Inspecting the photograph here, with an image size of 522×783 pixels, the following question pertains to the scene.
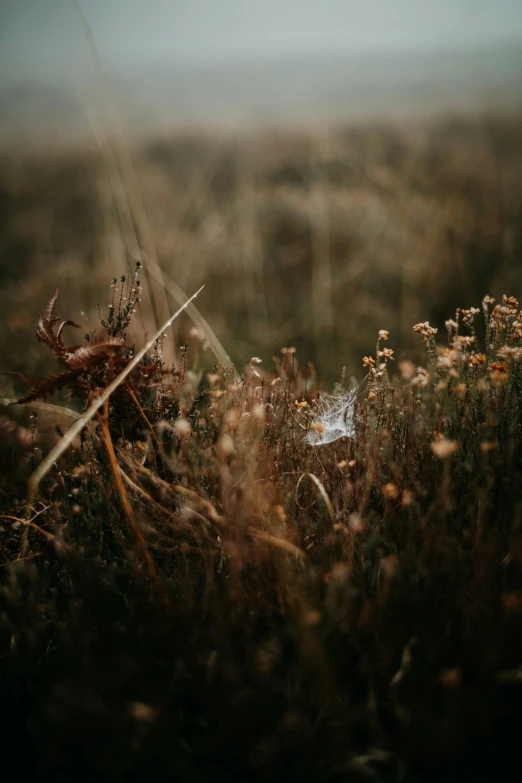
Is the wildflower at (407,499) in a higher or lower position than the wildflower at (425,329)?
lower

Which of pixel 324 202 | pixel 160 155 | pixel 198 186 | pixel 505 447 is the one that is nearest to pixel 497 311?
pixel 505 447

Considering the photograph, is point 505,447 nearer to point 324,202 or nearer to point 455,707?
point 455,707

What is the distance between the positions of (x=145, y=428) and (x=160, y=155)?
4.35 meters

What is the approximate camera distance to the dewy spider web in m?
2.52

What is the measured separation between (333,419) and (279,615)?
1.27 metres

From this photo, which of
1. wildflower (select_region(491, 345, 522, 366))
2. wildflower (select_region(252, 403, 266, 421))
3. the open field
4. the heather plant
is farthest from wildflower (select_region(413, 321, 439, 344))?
wildflower (select_region(252, 403, 266, 421))

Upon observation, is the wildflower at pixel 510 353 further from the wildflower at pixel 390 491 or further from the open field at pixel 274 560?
the wildflower at pixel 390 491

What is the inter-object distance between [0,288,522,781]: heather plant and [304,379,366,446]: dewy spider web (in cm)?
9

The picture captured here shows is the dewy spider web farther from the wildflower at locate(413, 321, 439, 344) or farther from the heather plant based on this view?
the wildflower at locate(413, 321, 439, 344)

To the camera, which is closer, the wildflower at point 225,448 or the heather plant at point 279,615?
the heather plant at point 279,615

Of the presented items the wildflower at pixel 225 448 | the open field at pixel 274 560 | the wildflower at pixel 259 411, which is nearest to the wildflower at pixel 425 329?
the open field at pixel 274 560

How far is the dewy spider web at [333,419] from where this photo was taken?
2.52 m

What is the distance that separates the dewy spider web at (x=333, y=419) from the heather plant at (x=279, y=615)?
3.5 inches

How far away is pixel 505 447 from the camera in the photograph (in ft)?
6.51
